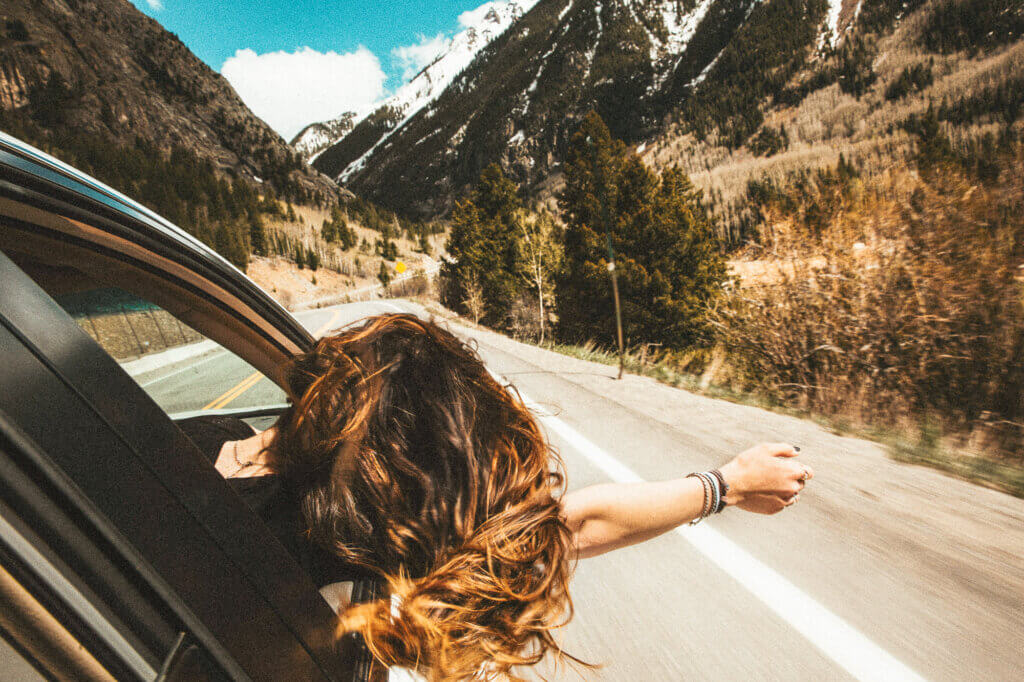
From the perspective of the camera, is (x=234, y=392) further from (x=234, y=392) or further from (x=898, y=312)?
(x=898, y=312)

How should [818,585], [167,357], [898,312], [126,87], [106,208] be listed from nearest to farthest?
[106,208] → [167,357] → [818,585] → [898,312] → [126,87]

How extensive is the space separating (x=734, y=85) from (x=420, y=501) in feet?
500

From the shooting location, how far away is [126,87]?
81375 millimetres

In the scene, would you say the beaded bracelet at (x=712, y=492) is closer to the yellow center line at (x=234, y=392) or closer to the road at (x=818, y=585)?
the road at (x=818, y=585)

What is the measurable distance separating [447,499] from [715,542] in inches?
84.6

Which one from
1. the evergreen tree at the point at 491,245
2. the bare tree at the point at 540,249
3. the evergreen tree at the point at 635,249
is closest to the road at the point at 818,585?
the evergreen tree at the point at 635,249

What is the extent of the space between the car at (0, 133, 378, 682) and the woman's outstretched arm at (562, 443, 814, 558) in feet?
1.90

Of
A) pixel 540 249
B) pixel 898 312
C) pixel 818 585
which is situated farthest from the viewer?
pixel 540 249

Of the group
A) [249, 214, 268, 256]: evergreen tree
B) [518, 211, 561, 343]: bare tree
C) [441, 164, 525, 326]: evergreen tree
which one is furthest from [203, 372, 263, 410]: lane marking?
[249, 214, 268, 256]: evergreen tree

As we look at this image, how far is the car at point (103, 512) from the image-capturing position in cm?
51

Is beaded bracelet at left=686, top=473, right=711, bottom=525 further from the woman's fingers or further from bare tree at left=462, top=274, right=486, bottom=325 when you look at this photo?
bare tree at left=462, top=274, right=486, bottom=325

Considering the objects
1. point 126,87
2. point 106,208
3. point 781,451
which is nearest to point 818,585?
point 781,451

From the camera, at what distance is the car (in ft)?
1.67

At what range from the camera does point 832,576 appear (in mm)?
2156
